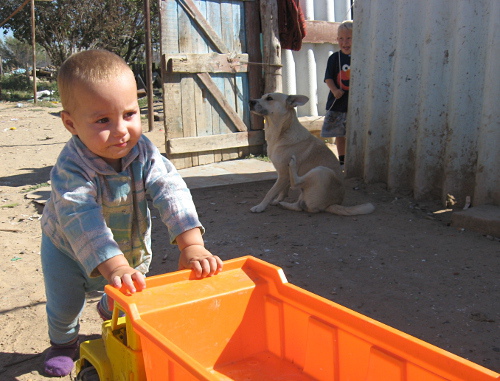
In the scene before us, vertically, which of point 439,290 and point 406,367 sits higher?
point 406,367

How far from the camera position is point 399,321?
288 cm

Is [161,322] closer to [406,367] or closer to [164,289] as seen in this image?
[164,289]

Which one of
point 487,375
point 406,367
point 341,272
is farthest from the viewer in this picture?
point 341,272

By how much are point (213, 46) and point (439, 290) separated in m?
4.94

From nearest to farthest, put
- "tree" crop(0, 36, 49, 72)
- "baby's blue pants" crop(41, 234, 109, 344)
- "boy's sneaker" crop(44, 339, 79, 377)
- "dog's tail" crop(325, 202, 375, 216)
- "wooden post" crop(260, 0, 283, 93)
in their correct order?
"baby's blue pants" crop(41, 234, 109, 344) < "boy's sneaker" crop(44, 339, 79, 377) < "dog's tail" crop(325, 202, 375, 216) < "wooden post" crop(260, 0, 283, 93) < "tree" crop(0, 36, 49, 72)

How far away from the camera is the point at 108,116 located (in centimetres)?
196

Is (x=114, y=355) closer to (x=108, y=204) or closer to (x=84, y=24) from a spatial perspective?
(x=108, y=204)

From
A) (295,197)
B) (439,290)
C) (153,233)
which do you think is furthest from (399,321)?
(295,197)

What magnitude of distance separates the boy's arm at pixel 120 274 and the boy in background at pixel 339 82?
512 centimetres

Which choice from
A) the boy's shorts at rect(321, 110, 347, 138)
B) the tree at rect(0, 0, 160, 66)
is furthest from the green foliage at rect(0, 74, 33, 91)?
the boy's shorts at rect(321, 110, 347, 138)

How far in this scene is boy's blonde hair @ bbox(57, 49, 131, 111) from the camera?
6.37ft

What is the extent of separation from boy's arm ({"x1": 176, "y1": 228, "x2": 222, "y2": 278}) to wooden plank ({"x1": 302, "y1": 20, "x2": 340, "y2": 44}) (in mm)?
6285

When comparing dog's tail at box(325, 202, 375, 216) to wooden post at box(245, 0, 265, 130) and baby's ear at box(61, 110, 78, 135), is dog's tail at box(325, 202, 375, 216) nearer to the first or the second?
wooden post at box(245, 0, 265, 130)

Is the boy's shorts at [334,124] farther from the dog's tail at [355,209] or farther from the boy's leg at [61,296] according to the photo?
the boy's leg at [61,296]
